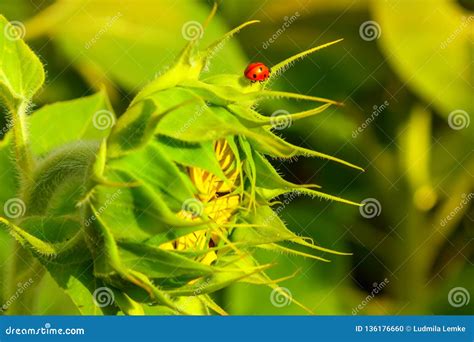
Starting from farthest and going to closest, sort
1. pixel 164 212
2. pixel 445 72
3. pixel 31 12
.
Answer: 1. pixel 445 72
2. pixel 31 12
3. pixel 164 212

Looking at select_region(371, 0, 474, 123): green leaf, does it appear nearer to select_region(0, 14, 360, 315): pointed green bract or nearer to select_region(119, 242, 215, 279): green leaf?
select_region(0, 14, 360, 315): pointed green bract

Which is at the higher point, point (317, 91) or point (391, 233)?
point (317, 91)

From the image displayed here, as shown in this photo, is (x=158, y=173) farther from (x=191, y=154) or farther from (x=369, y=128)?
(x=369, y=128)

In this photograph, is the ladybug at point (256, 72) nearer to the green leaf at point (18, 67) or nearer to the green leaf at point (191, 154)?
the green leaf at point (191, 154)

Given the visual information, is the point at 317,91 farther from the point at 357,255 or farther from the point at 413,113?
the point at 357,255

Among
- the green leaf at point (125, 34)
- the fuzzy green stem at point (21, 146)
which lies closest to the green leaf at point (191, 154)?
the fuzzy green stem at point (21, 146)

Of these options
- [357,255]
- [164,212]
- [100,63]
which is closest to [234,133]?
[164,212]

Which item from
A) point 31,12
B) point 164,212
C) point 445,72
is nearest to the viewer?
point 164,212

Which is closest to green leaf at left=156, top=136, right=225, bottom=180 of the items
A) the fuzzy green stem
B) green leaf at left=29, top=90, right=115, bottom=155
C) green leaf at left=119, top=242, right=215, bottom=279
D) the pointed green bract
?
the pointed green bract
